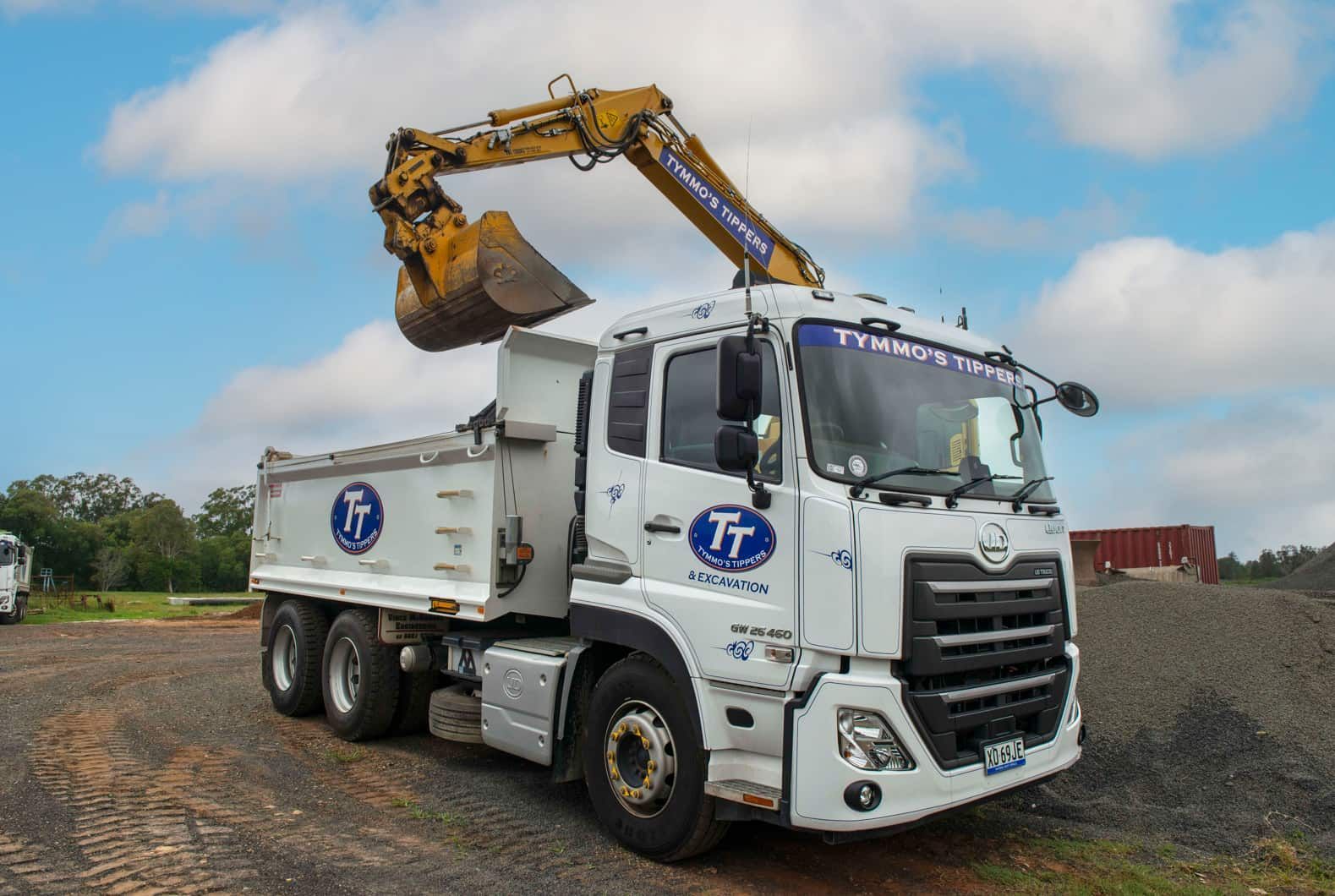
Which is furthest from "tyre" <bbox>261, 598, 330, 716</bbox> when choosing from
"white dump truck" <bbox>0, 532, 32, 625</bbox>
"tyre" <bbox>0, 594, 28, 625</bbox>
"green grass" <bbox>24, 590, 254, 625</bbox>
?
"green grass" <bbox>24, 590, 254, 625</bbox>

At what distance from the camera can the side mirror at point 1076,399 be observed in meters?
5.71

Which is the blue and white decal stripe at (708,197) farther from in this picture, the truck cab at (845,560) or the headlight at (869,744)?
the headlight at (869,744)

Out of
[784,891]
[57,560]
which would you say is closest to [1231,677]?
[784,891]

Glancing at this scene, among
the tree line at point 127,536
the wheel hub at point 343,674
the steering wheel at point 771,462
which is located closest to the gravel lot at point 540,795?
the wheel hub at point 343,674

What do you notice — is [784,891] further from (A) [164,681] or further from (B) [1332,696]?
(A) [164,681]

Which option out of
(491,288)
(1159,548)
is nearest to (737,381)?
(491,288)

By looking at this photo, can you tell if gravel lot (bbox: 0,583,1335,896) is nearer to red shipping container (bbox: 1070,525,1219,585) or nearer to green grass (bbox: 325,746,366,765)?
green grass (bbox: 325,746,366,765)

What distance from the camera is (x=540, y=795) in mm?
6371

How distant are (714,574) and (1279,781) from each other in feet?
14.0

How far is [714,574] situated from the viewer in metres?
4.90

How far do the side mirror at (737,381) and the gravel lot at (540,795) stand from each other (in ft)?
7.89

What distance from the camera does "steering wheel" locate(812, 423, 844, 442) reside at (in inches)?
181

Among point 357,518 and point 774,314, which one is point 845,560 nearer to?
point 774,314

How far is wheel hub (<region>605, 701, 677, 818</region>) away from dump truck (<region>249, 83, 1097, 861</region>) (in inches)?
0.6
